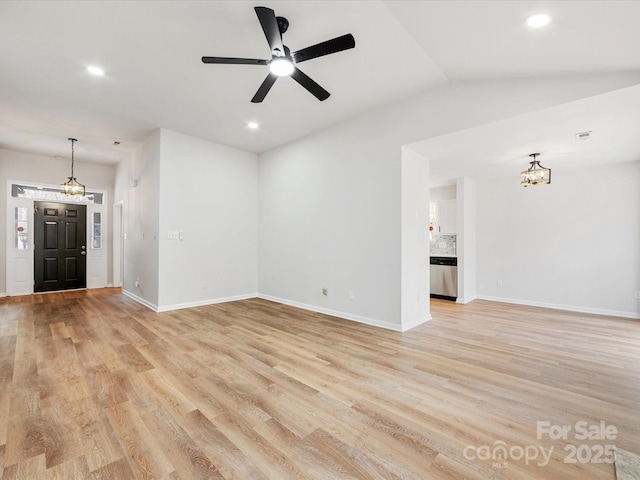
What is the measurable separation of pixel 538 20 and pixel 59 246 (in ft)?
31.3

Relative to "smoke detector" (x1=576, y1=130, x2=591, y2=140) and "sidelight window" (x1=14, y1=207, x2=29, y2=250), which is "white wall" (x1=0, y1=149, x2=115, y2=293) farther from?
"smoke detector" (x1=576, y1=130, x2=591, y2=140)

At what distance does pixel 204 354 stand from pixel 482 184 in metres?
6.20

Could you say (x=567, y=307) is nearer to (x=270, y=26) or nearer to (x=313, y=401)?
(x=313, y=401)

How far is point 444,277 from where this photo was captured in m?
6.20

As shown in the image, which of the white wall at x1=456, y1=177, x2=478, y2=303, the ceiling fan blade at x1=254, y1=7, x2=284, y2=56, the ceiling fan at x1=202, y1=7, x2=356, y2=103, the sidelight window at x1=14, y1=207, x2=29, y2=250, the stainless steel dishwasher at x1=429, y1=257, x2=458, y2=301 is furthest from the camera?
the sidelight window at x1=14, y1=207, x2=29, y2=250

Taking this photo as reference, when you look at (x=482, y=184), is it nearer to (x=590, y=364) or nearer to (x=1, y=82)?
(x=590, y=364)

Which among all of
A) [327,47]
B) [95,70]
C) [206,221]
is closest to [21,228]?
[206,221]

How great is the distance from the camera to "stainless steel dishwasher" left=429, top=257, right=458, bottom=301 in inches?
238

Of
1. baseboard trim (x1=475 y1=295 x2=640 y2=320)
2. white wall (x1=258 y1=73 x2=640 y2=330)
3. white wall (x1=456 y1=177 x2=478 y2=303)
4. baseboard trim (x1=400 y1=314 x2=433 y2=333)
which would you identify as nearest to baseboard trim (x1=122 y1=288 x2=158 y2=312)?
white wall (x1=258 y1=73 x2=640 y2=330)

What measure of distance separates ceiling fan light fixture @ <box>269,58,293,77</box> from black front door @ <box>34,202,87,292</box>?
7550mm

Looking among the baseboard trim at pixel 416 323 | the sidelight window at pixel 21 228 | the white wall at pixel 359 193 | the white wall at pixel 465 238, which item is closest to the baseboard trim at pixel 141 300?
the white wall at pixel 359 193

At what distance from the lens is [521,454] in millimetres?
1637

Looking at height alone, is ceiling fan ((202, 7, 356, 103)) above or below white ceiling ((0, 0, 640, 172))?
below

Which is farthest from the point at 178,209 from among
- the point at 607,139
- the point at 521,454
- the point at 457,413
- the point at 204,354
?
the point at 607,139
